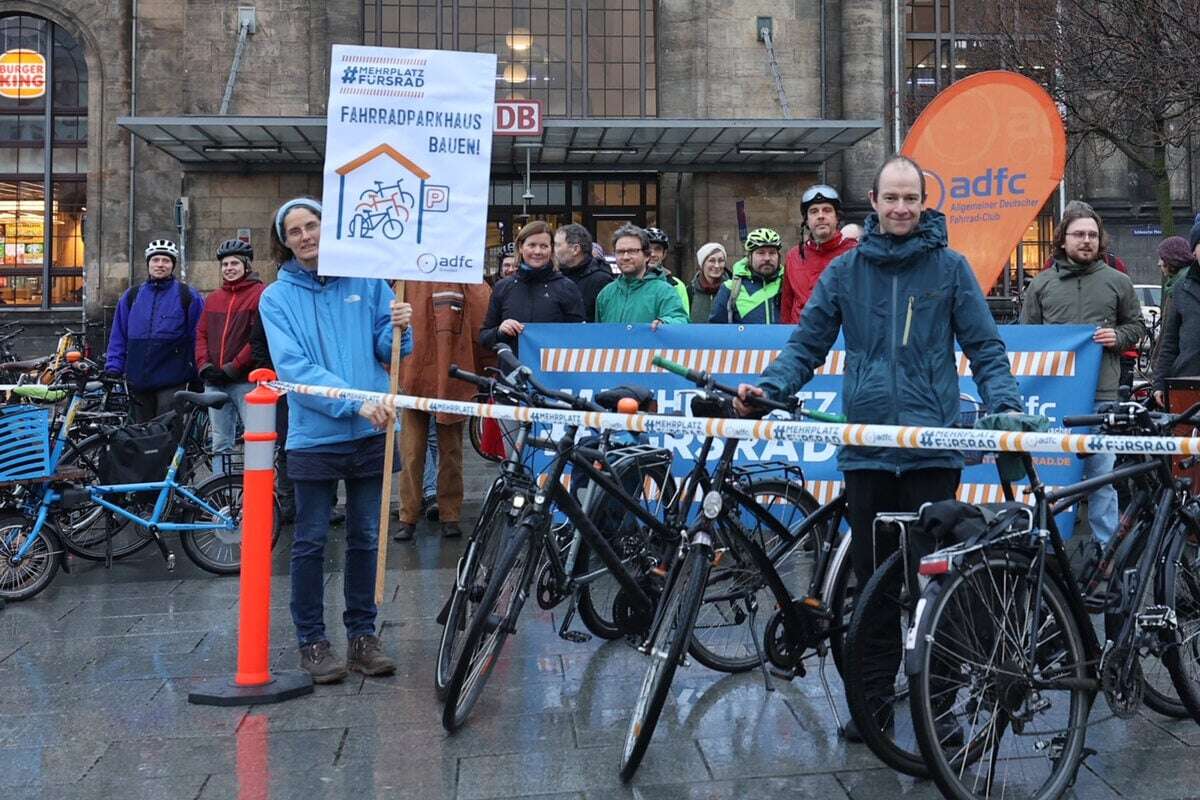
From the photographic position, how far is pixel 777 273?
28.2ft

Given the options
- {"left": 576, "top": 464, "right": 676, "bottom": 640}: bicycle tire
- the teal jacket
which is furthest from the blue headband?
the teal jacket

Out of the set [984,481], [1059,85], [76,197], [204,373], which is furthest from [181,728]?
[76,197]

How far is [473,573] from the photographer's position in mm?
5086

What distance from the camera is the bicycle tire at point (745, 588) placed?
4.64m

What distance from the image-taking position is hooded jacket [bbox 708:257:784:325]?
8.50m

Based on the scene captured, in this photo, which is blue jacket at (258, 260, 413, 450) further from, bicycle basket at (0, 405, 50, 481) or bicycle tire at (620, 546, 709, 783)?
bicycle basket at (0, 405, 50, 481)

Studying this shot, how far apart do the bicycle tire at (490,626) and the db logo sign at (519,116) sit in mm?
16033

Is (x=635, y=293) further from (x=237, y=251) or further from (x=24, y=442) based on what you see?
(x=24, y=442)

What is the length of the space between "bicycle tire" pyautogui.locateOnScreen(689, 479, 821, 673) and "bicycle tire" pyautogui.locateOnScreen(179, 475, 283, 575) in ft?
12.2

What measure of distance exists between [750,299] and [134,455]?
417cm

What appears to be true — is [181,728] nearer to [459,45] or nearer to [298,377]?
[298,377]

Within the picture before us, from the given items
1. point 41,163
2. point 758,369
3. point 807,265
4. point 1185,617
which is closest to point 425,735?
point 1185,617

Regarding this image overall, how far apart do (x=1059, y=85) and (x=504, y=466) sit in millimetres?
18843

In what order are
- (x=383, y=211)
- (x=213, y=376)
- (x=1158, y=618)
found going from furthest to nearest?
(x=213, y=376) < (x=383, y=211) < (x=1158, y=618)
